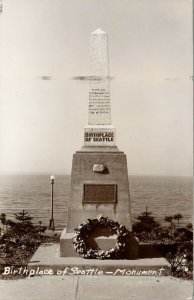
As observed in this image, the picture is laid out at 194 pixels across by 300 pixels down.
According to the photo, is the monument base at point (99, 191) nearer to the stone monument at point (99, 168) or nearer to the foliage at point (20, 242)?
the stone monument at point (99, 168)

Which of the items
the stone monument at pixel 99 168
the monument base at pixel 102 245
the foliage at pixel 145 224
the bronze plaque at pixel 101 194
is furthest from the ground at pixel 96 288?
the foliage at pixel 145 224

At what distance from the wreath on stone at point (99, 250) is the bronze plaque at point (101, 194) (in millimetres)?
439

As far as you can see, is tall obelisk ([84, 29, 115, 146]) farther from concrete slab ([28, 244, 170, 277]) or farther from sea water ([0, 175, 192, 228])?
concrete slab ([28, 244, 170, 277])

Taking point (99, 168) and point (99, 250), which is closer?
point (99, 250)

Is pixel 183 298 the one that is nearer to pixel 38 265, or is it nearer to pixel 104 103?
pixel 38 265

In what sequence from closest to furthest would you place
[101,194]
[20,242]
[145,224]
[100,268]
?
[100,268]
[101,194]
[20,242]
[145,224]

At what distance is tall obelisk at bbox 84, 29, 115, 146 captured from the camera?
8.99 m

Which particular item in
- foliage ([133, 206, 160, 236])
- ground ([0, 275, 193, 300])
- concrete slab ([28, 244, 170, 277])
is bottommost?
ground ([0, 275, 193, 300])

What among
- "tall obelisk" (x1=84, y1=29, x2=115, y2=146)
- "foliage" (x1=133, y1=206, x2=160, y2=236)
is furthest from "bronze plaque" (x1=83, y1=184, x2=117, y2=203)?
"foliage" (x1=133, y1=206, x2=160, y2=236)

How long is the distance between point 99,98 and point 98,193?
80.2 inches

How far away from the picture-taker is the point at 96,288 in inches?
289

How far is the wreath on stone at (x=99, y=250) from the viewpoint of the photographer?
27.4 feet

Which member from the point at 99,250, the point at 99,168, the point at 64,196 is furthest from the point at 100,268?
the point at 64,196

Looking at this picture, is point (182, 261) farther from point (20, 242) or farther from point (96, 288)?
point (20, 242)
